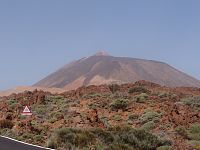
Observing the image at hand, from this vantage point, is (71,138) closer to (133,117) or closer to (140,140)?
(140,140)

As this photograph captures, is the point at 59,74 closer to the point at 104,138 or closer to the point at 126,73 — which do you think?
the point at 126,73

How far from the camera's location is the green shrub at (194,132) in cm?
2255

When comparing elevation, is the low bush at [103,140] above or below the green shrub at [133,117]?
below

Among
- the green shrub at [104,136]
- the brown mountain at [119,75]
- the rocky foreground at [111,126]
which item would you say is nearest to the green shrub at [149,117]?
the rocky foreground at [111,126]

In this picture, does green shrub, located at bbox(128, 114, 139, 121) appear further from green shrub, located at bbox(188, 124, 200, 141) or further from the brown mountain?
the brown mountain

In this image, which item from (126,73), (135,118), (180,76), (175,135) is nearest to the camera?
(175,135)

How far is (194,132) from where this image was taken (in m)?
24.3

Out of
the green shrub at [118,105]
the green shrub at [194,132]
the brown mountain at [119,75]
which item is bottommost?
the green shrub at [194,132]

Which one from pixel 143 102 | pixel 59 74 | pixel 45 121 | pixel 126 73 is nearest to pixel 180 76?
pixel 126 73

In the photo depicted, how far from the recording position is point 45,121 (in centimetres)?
2969

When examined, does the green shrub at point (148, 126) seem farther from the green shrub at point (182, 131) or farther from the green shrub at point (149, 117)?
the green shrub at point (182, 131)

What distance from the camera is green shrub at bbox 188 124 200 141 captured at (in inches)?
888

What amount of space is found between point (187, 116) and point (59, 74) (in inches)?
5947

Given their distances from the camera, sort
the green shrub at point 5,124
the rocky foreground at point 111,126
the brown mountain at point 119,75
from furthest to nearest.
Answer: the brown mountain at point 119,75
the green shrub at point 5,124
the rocky foreground at point 111,126
